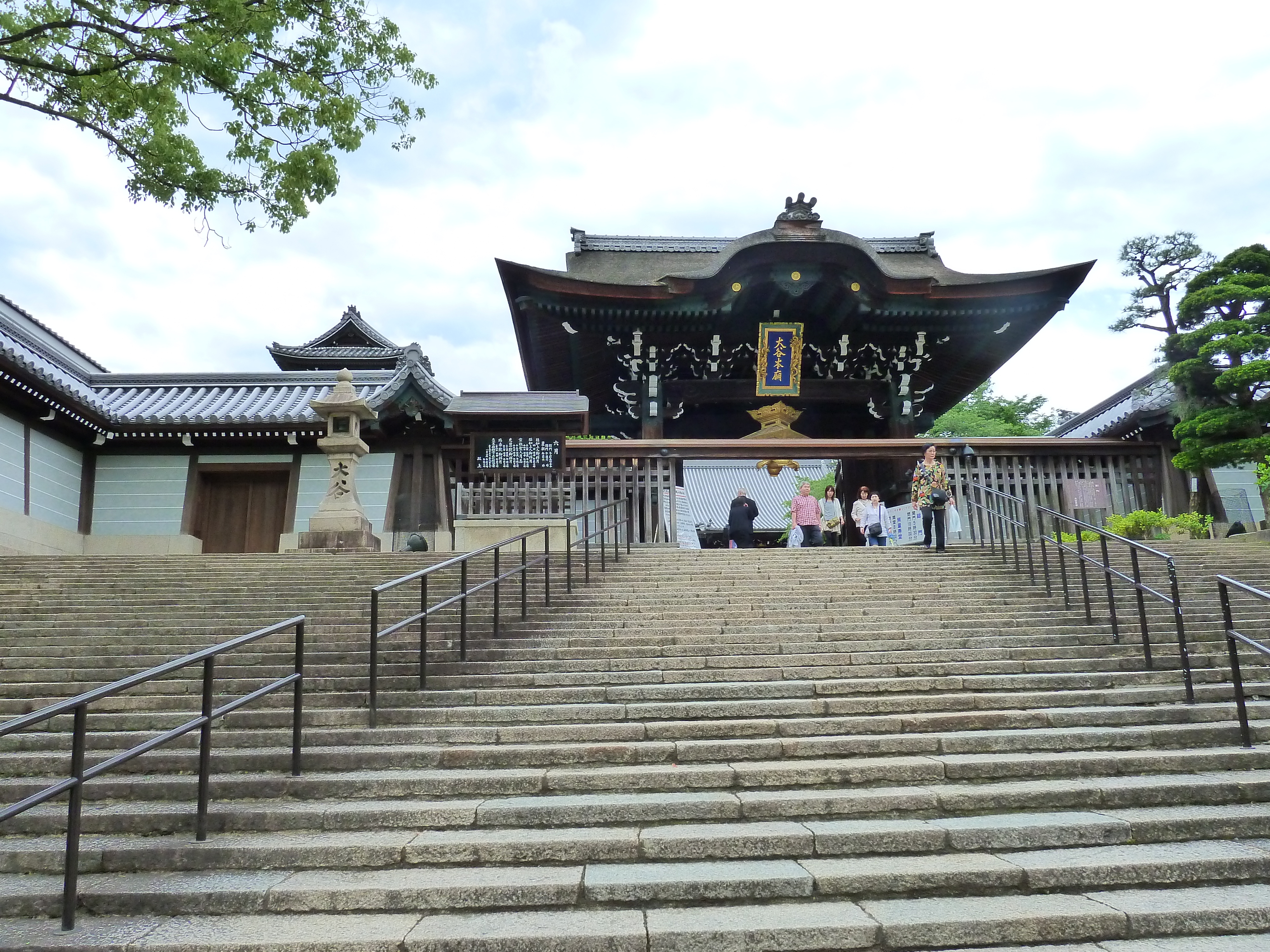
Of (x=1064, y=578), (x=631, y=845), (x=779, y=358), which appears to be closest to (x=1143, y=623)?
(x=1064, y=578)

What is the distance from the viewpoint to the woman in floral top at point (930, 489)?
973 centimetres

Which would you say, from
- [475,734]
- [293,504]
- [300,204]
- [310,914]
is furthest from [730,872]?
[293,504]

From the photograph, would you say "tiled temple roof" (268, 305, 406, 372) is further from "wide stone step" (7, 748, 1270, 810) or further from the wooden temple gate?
"wide stone step" (7, 748, 1270, 810)

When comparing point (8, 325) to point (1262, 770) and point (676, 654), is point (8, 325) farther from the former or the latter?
point (1262, 770)

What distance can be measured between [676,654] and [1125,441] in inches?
350

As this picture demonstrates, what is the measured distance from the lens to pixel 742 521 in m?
11.7

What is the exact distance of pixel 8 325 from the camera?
14289 millimetres

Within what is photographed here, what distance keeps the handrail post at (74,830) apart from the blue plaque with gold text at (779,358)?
12353 millimetres

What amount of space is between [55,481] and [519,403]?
8.99m

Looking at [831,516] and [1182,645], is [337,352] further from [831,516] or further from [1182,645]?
[1182,645]

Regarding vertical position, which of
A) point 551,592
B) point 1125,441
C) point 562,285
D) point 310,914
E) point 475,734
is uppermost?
point 562,285

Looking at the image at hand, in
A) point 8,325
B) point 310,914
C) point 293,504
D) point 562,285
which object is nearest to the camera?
point 310,914

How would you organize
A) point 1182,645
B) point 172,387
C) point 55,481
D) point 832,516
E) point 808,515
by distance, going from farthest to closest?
point 172,387 < point 55,481 < point 832,516 < point 808,515 < point 1182,645

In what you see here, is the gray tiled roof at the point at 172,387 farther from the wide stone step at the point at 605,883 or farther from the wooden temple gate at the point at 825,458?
the wide stone step at the point at 605,883
